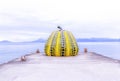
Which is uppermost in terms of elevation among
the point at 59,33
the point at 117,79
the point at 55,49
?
the point at 59,33

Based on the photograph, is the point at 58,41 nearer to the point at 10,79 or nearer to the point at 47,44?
the point at 47,44

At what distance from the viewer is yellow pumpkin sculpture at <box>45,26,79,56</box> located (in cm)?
2150

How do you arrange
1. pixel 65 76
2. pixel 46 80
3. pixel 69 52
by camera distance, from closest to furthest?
1. pixel 46 80
2. pixel 65 76
3. pixel 69 52

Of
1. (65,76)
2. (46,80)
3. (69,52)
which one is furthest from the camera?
(69,52)

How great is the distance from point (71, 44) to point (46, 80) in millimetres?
12526

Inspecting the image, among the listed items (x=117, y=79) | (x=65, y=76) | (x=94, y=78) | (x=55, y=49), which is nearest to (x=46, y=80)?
(x=65, y=76)

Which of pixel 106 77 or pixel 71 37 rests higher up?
pixel 71 37

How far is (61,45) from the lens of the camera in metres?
21.5

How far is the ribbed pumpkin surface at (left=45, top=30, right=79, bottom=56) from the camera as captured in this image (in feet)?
70.5

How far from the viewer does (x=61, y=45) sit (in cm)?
2147

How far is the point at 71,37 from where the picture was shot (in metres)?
22.3

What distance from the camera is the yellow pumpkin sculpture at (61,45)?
70.5ft

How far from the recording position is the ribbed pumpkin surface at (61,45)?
70.5 feet

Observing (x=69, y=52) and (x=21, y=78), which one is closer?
(x=21, y=78)
